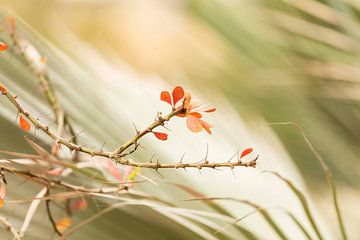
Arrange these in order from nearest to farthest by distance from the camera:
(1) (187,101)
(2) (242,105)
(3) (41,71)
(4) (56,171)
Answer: (1) (187,101) → (4) (56,171) → (3) (41,71) → (2) (242,105)

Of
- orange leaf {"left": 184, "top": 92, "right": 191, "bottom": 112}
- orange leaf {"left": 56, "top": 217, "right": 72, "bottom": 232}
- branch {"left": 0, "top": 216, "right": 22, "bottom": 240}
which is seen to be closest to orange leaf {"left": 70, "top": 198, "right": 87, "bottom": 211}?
orange leaf {"left": 56, "top": 217, "right": 72, "bottom": 232}

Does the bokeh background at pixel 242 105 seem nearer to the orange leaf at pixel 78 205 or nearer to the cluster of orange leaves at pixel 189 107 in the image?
the orange leaf at pixel 78 205

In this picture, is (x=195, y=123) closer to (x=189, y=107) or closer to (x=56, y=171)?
(x=189, y=107)

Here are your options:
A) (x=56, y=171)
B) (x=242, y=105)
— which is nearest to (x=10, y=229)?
(x=56, y=171)

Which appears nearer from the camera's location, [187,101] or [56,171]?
[187,101]

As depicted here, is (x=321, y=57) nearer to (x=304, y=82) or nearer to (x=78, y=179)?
(x=304, y=82)

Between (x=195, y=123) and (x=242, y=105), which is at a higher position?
(x=242, y=105)
